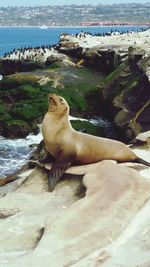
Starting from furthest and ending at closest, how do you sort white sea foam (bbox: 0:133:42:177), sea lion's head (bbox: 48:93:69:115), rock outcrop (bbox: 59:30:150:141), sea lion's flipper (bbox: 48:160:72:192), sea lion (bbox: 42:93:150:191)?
rock outcrop (bbox: 59:30:150:141) < white sea foam (bbox: 0:133:42:177) < sea lion's head (bbox: 48:93:69:115) < sea lion (bbox: 42:93:150:191) < sea lion's flipper (bbox: 48:160:72:192)

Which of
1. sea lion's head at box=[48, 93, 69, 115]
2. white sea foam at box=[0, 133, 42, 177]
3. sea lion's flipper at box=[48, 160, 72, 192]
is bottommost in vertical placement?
white sea foam at box=[0, 133, 42, 177]

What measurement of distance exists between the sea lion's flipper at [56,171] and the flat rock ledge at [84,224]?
0.75 feet

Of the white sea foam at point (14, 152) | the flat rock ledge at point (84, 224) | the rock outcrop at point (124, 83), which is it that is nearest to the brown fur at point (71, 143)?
the flat rock ledge at point (84, 224)

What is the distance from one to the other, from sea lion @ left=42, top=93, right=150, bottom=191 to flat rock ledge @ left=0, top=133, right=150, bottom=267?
802 mm

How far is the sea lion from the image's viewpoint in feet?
31.6

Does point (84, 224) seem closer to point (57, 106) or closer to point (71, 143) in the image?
point (71, 143)

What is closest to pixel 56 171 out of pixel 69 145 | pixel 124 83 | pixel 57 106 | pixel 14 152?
pixel 69 145

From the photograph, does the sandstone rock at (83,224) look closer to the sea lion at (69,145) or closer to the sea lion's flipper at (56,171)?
the sea lion's flipper at (56,171)

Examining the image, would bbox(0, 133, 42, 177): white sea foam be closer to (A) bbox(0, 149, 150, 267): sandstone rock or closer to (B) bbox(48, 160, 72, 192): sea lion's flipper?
(B) bbox(48, 160, 72, 192): sea lion's flipper

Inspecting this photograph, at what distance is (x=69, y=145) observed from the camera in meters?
9.67

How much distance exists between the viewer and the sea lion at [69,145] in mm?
9625

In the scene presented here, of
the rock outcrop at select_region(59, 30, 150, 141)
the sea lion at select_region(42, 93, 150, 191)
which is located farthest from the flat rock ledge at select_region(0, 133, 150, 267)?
the rock outcrop at select_region(59, 30, 150, 141)

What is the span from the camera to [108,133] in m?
23.2

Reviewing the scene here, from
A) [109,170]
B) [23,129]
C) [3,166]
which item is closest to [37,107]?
[23,129]
